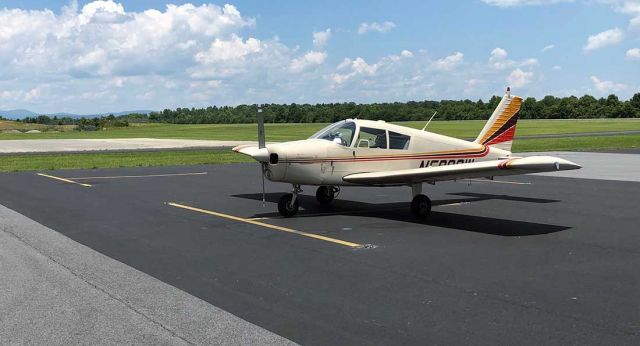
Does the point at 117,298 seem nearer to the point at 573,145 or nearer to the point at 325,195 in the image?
the point at 325,195

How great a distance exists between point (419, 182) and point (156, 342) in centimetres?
848

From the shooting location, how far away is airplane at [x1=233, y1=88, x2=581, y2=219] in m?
12.4

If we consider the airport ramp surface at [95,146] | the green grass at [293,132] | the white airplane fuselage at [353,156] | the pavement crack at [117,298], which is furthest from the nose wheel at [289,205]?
the green grass at [293,132]

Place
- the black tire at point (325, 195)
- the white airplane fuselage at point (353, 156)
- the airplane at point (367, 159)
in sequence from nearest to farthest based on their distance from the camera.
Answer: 1. the airplane at point (367, 159)
2. the white airplane fuselage at point (353, 156)
3. the black tire at point (325, 195)

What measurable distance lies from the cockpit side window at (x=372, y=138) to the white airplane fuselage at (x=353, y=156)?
28 millimetres

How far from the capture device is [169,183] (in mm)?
20938

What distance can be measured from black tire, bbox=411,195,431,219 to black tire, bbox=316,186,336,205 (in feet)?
9.67

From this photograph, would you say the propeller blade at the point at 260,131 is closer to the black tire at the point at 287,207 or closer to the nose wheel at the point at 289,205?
the nose wheel at the point at 289,205

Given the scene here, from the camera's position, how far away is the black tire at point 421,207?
42.1 feet

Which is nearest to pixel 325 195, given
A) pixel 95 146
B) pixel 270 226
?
pixel 270 226

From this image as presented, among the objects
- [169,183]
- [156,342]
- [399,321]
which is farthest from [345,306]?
[169,183]

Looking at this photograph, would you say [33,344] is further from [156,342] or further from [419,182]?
[419,182]

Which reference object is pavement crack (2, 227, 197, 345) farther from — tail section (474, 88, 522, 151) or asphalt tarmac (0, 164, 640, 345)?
tail section (474, 88, 522, 151)

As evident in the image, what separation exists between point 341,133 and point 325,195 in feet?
8.02
